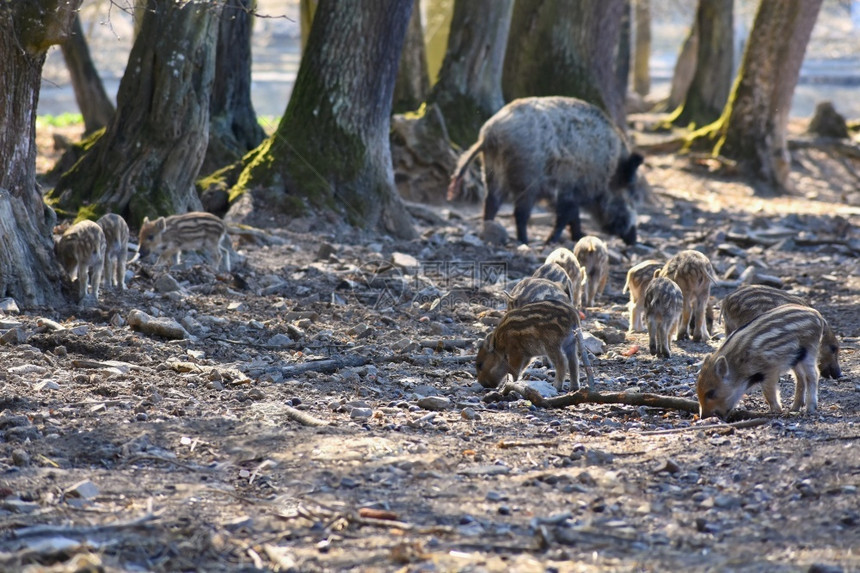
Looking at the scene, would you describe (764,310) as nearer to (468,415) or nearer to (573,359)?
(573,359)

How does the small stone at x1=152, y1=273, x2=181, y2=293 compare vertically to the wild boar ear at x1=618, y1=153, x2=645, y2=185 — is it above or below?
below

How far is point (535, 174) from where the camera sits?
45.8 feet

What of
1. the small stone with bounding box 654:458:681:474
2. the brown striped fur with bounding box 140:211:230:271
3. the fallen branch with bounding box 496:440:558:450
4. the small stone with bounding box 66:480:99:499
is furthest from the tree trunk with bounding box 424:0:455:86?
the small stone with bounding box 66:480:99:499

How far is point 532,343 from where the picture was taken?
7.24m

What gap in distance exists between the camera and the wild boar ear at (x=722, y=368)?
251 inches

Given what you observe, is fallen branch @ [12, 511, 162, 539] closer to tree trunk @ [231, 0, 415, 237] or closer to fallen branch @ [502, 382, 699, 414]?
fallen branch @ [502, 382, 699, 414]

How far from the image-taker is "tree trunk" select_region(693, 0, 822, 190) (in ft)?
62.7

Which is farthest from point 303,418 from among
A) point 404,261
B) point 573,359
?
point 404,261

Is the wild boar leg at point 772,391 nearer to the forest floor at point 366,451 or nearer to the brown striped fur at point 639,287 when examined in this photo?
the forest floor at point 366,451

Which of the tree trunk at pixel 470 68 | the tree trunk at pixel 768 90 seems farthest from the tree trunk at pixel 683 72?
the tree trunk at pixel 470 68

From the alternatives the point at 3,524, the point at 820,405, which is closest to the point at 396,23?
the point at 820,405

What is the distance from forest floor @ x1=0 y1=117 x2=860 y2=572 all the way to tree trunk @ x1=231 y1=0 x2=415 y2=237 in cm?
297

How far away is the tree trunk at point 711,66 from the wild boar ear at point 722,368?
19249 mm

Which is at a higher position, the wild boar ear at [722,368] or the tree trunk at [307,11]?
the tree trunk at [307,11]
